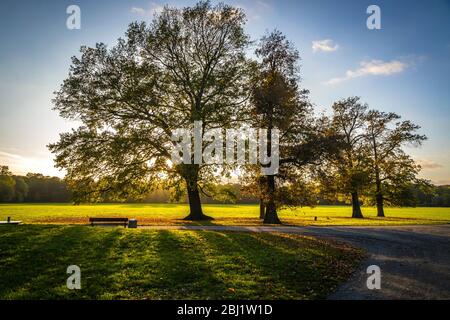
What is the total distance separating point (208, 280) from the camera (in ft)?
30.0

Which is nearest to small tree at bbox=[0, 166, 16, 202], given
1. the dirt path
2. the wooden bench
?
the wooden bench

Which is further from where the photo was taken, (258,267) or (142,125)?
(142,125)

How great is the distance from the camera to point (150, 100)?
85.6 feet

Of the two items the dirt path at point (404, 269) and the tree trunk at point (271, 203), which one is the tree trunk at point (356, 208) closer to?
the tree trunk at point (271, 203)

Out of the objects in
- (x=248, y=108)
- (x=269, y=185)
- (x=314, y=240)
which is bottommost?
(x=314, y=240)

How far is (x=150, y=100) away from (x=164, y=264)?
18.3 metres

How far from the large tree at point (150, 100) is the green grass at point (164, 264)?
10885 millimetres

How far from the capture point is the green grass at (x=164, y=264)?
823 cm

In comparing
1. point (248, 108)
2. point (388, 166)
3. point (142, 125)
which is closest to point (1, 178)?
point (142, 125)

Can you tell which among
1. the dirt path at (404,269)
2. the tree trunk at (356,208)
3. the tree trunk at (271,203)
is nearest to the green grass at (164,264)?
the dirt path at (404,269)

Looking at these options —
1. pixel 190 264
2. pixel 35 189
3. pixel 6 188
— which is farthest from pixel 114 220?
pixel 35 189

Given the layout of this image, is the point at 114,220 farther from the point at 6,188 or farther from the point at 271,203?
the point at 6,188

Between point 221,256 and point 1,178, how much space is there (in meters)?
103
